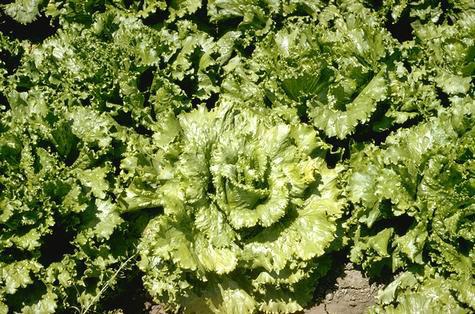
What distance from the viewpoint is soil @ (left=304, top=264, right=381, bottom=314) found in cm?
559

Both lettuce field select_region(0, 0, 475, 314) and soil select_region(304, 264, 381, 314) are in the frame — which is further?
soil select_region(304, 264, 381, 314)

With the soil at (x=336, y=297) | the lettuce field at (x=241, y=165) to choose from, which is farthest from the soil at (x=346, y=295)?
the lettuce field at (x=241, y=165)

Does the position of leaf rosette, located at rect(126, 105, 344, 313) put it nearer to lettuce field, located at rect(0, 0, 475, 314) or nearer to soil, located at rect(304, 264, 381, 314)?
lettuce field, located at rect(0, 0, 475, 314)

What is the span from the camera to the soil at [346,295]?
5.59 m

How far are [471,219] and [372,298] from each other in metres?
1.32

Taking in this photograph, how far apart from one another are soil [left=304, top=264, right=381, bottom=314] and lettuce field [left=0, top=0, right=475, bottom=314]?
10cm

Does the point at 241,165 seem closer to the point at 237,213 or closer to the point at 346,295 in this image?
the point at 237,213

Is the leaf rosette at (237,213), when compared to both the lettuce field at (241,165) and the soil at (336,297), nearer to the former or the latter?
the lettuce field at (241,165)

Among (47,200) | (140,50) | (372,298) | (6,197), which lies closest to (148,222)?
(47,200)

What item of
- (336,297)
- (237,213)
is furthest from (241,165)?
(336,297)

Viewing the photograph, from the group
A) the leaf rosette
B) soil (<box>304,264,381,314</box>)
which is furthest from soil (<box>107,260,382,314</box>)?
the leaf rosette

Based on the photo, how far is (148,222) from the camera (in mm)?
5559

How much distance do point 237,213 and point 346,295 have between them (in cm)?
161

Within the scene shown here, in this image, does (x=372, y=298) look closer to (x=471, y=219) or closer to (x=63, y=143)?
(x=471, y=219)
